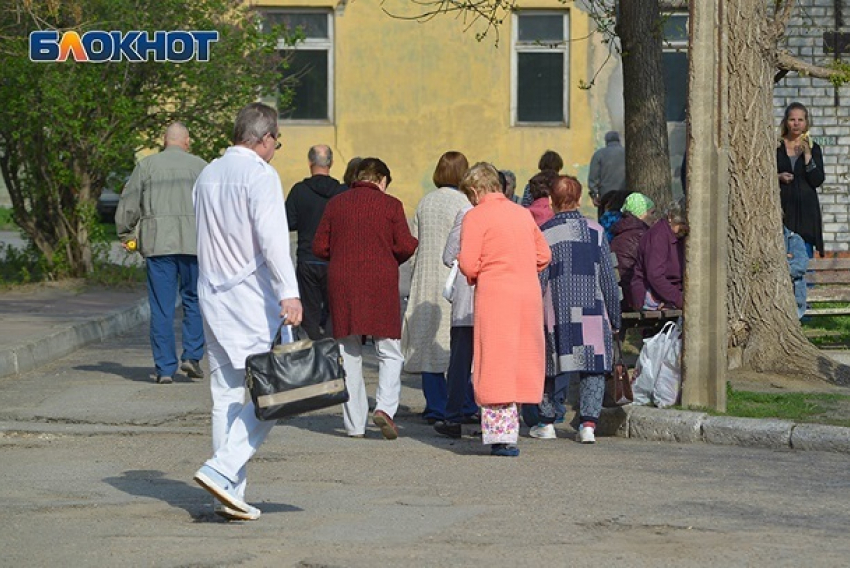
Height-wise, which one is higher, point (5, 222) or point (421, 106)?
point (421, 106)

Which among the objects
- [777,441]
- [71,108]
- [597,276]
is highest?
[71,108]

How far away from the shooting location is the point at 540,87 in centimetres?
2877

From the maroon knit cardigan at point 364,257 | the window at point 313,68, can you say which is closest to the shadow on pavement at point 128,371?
the maroon knit cardigan at point 364,257

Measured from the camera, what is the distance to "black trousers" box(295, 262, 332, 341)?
43.3ft

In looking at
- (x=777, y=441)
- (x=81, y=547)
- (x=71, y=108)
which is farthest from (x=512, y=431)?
(x=71, y=108)

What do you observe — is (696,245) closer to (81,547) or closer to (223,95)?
(81,547)

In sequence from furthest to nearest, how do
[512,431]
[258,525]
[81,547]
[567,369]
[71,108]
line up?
[71,108], [567,369], [512,431], [258,525], [81,547]

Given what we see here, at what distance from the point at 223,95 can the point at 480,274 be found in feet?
35.2

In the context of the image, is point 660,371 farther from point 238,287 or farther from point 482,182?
point 238,287

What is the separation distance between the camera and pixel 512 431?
31.9 feet

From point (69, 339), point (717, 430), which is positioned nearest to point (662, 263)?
point (717, 430)

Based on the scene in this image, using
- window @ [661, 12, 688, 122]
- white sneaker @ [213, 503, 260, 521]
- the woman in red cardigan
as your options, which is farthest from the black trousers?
window @ [661, 12, 688, 122]

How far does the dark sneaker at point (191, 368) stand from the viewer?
1316cm

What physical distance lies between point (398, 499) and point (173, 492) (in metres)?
1.11
